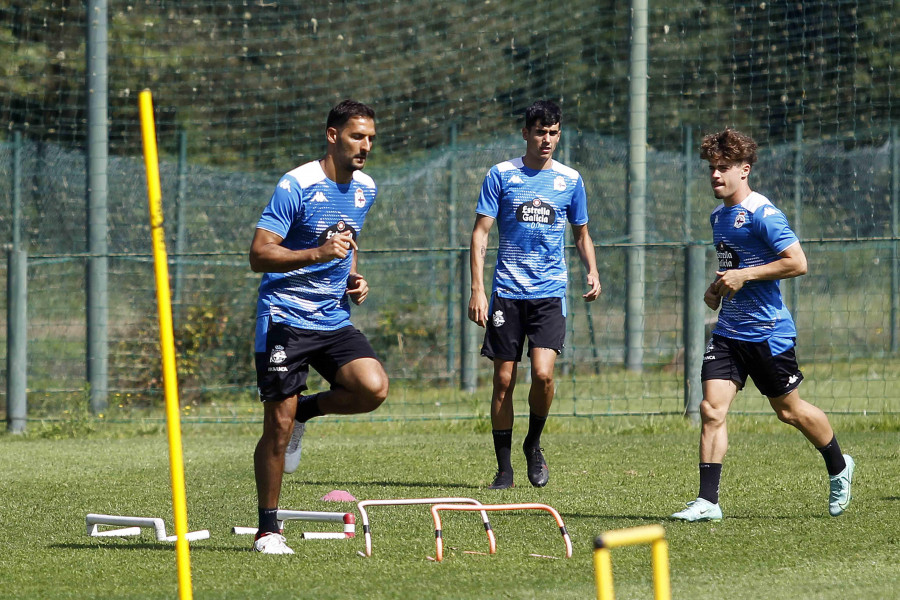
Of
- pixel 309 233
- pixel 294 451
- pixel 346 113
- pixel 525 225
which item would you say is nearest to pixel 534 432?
pixel 525 225

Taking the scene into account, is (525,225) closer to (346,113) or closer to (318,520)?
(346,113)

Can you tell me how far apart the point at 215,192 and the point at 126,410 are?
352 cm

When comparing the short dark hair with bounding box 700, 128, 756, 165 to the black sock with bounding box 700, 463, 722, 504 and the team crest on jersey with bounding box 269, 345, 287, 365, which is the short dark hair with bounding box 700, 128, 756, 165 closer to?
the black sock with bounding box 700, 463, 722, 504

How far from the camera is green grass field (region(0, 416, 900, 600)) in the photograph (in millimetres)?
4723

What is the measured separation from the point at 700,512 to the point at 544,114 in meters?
2.40

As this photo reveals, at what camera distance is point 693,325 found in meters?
10.5

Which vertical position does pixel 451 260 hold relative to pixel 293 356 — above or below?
above

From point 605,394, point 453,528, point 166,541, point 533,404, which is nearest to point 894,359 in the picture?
point 605,394

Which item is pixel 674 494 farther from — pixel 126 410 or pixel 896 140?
pixel 896 140

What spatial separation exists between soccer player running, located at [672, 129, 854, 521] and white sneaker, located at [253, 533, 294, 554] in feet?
6.27

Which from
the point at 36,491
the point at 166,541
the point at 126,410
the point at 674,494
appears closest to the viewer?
the point at 166,541

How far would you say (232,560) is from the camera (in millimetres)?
5184

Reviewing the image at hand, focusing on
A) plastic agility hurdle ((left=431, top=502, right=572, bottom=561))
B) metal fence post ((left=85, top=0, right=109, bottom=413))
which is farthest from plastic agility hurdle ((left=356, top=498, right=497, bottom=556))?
metal fence post ((left=85, top=0, right=109, bottom=413))

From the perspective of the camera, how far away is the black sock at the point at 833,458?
629 centimetres
